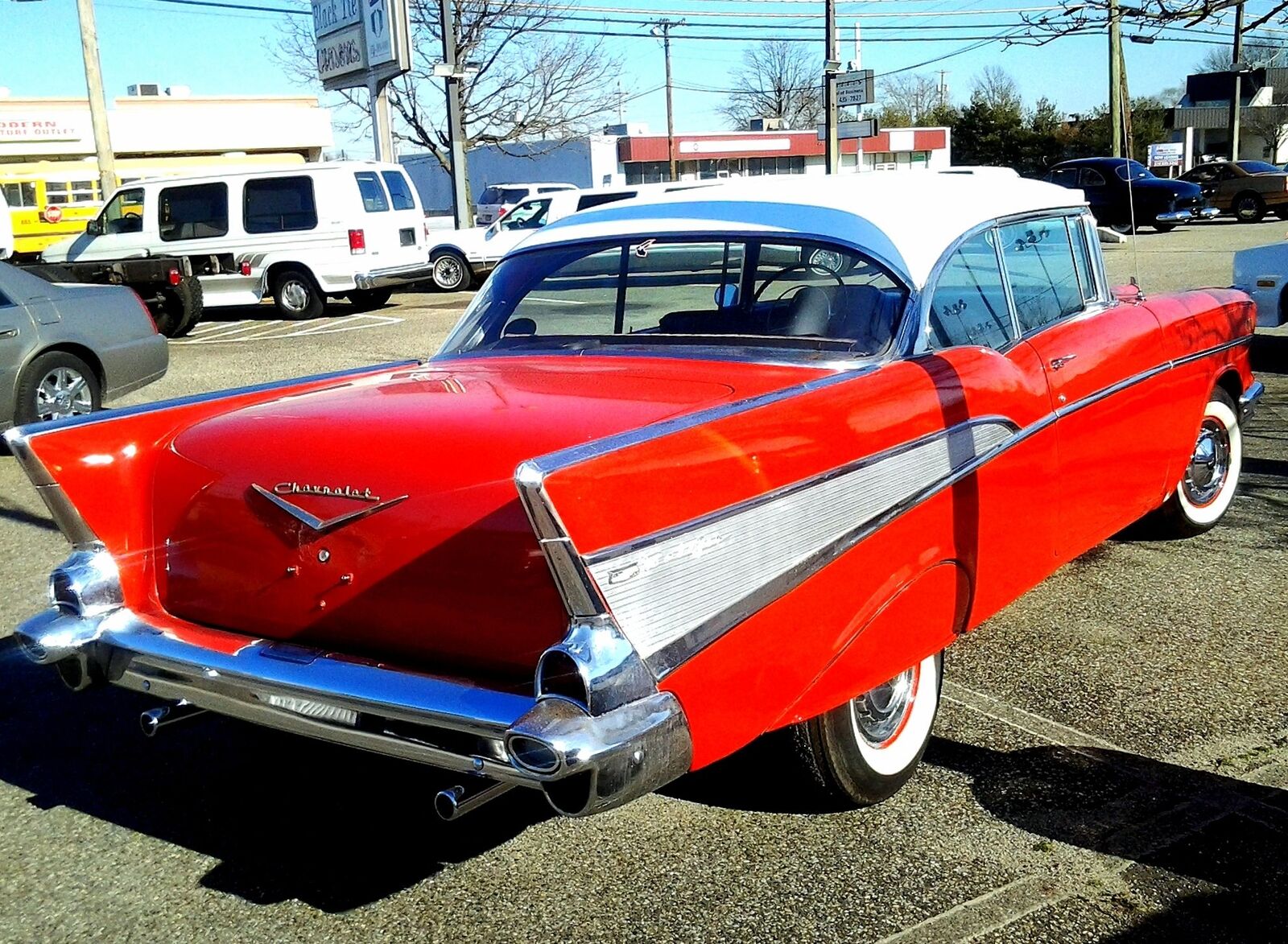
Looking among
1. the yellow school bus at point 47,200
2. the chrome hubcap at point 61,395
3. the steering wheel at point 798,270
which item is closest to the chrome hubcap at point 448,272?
the yellow school bus at point 47,200

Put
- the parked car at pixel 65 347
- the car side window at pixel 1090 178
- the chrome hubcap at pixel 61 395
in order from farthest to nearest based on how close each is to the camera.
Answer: the car side window at pixel 1090 178 < the chrome hubcap at pixel 61 395 < the parked car at pixel 65 347

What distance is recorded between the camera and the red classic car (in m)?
2.46

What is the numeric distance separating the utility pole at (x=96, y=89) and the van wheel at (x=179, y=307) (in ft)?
20.9

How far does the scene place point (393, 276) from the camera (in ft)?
55.2

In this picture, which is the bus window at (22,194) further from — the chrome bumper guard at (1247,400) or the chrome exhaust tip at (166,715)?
the chrome exhaust tip at (166,715)

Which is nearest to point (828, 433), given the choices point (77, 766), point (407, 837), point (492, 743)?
point (492, 743)

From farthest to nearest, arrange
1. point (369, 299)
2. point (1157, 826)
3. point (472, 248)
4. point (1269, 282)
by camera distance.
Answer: point (472, 248)
point (369, 299)
point (1269, 282)
point (1157, 826)

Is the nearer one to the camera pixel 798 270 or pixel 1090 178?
pixel 798 270

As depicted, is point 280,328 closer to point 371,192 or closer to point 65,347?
point 371,192

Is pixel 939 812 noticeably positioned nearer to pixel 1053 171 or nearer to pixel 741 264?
pixel 741 264

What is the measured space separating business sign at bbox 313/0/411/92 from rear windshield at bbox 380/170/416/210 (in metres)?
6.54

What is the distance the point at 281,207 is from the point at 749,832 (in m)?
14.7

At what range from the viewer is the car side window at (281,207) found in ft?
53.3

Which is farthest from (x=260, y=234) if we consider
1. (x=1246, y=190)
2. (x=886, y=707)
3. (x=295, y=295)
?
(x=1246, y=190)
